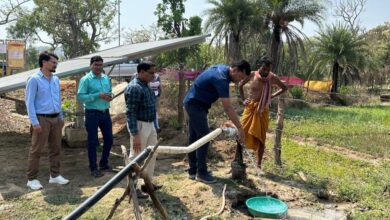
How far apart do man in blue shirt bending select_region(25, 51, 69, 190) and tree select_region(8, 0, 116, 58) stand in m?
21.2

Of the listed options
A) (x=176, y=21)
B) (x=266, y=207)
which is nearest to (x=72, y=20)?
(x=176, y=21)

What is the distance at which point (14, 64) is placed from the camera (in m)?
14.6

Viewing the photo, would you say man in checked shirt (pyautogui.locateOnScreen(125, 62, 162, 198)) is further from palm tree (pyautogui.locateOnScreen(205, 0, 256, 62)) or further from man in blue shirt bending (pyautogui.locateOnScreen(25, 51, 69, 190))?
palm tree (pyautogui.locateOnScreen(205, 0, 256, 62))

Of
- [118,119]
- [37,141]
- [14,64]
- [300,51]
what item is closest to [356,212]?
[37,141]

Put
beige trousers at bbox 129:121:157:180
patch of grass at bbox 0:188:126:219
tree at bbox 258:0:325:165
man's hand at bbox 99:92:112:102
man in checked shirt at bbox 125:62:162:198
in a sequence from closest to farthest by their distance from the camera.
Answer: patch of grass at bbox 0:188:126:219
man in checked shirt at bbox 125:62:162:198
beige trousers at bbox 129:121:157:180
man's hand at bbox 99:92:112:102
tree at bbox 258:0:325:165

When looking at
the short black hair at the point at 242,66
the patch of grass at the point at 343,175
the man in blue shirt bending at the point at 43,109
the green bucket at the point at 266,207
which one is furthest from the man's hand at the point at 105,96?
the patch of grass at the point at 343,175

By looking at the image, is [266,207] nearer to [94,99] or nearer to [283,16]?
[94,99]

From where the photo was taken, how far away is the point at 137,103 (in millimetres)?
4348

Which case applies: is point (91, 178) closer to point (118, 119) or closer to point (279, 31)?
point (118, 119)

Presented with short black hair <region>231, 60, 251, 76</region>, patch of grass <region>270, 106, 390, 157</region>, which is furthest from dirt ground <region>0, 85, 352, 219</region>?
patch of grass <region>270, 106, 390, 157</region>

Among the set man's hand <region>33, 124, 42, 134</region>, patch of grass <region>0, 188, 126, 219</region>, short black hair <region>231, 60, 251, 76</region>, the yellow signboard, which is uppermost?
the yellow signboard

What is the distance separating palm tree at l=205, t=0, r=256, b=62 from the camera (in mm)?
20281

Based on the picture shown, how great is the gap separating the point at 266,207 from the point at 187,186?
1026 mm

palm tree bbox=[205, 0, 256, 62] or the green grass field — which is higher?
palm tree bbox=[205, 0, 256, 62]
